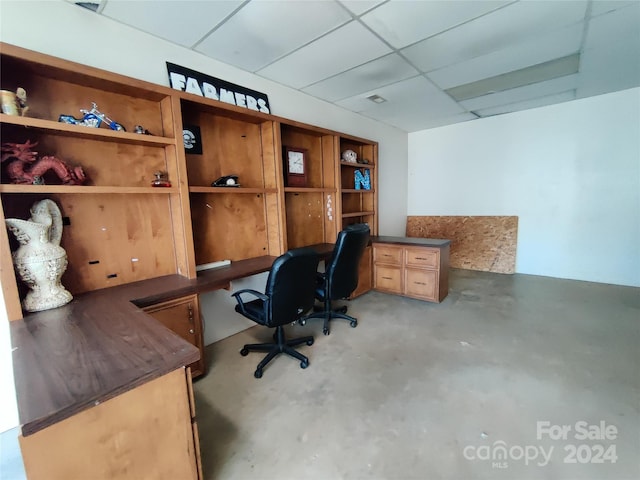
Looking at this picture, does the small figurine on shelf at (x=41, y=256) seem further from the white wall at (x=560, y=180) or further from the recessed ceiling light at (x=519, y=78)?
the white wall at (x=560, y=180)

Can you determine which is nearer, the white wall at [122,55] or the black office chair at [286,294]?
the white wall at [122,55]

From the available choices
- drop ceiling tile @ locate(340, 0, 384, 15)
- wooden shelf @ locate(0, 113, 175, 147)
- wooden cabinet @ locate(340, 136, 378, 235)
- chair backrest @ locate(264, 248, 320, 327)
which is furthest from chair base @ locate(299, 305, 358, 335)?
drop ceiling tile @ locate(340, 0, 384, 15)

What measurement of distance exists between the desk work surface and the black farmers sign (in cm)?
171

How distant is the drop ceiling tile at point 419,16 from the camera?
1871mm

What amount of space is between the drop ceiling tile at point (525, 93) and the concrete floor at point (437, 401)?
2627 mm

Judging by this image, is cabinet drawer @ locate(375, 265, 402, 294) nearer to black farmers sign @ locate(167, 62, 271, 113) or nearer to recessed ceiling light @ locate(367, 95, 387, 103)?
recessed ceiling light @ locate(367, 95, 387, 103)

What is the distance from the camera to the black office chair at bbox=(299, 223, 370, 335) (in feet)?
8.79

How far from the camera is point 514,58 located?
8.68ft

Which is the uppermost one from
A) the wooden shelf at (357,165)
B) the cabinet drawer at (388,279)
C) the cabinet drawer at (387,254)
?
the wooden shelf at (357,165)

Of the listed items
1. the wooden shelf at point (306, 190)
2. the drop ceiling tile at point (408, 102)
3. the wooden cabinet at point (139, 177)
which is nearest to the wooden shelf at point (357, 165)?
the wooden shelf at point (306, 190)

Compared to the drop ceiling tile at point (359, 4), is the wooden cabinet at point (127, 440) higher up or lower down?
lower down

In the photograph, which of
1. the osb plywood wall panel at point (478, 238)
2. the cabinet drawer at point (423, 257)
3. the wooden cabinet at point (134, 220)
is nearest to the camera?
the wooden cabinet at point (134, 220)

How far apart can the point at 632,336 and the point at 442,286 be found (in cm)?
164

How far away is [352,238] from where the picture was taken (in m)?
Result: 2.69
